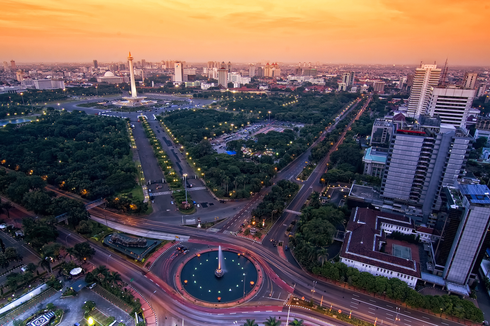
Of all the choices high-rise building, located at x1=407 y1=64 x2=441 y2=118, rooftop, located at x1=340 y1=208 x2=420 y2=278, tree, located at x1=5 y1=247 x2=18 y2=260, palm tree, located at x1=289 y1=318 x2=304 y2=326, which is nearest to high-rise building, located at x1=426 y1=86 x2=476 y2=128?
high-rise building, located at x1=407 y1=64 x2=441 y2=118

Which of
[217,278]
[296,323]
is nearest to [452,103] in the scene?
[296,323]

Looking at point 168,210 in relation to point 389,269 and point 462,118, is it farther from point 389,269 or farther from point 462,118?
point 462,118

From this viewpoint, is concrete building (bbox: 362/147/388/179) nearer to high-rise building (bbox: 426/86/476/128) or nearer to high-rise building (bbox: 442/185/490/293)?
high-rise building (bbox: 442/185/490/293)

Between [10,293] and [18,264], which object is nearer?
[10,293]

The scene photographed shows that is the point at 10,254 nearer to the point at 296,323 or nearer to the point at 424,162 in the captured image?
the point at 296,323

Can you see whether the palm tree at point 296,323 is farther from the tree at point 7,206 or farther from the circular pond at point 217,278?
the tree at point 7,206

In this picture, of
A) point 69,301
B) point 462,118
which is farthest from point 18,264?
point 462,118
